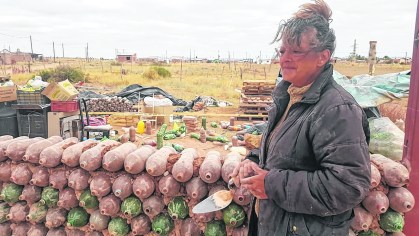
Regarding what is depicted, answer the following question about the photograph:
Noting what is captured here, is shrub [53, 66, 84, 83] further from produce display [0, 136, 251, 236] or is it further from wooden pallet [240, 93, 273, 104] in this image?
produce display [0, 136, 251, 236]

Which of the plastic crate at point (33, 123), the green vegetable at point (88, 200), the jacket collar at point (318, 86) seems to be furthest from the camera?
the plastic crate at point (33, 123)

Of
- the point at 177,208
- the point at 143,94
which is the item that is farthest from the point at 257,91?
the point at 177,208

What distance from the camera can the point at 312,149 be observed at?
1543 millimetres

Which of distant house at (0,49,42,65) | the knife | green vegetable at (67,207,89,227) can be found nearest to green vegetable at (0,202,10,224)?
green vegetable at (67,207,89,227)

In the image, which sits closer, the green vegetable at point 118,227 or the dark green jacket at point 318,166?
the dark green jacket at point 318,166

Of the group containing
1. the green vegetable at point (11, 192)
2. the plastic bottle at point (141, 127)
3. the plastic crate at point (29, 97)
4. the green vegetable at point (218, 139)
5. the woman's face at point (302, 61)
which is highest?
the woman's face at point (302, 61)

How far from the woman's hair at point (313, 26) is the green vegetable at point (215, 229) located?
73.3 inches

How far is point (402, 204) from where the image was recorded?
2.53 metres

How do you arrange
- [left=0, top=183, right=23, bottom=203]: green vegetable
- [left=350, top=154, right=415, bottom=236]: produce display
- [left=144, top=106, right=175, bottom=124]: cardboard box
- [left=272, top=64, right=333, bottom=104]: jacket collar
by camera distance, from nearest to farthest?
[left=272, top=64, right=333, bottom=104]: jacket collar < [left=350, top=154, right=415, bottom=236]: produce display < [left=0, top=183, right=23, bottom=203]: green vegetable < [left=144, top=106, right=175, bottom=124]: cardboard box

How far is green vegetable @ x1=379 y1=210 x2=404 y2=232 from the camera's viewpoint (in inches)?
102

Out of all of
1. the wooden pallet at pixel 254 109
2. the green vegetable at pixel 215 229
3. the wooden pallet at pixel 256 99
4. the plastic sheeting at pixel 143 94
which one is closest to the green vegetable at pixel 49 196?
the green vegetable at pixel 215 229

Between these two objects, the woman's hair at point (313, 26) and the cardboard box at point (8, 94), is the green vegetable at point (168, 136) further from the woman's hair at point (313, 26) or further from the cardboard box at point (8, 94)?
the woman's hair at point (313, 26)

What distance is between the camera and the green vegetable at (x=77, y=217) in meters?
3.12

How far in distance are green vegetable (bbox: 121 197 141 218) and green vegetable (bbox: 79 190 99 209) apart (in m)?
0.31
